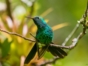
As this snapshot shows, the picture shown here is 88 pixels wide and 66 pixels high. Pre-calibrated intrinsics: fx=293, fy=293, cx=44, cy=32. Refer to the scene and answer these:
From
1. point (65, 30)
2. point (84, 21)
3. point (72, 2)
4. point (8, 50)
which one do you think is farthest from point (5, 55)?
point (65, 30)

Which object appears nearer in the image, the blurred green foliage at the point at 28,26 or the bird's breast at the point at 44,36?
the bird's breast at the point at 44,36

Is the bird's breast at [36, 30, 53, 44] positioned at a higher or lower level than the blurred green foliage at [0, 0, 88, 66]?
higher

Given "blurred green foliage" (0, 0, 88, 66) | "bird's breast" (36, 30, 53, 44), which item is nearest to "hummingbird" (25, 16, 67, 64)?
"bird's breast" (36, 30, 53, 44)

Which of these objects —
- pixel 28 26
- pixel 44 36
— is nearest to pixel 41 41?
pixel 44 36

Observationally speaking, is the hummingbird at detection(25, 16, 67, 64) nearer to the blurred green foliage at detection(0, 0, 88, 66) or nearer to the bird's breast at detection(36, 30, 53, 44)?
the bird's breast at detection(36, 30, 53, 44)

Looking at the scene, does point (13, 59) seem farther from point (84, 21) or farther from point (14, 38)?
point (84, 21)

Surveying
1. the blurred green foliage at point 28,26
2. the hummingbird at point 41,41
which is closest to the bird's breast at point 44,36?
the hummingbird at point 41,41

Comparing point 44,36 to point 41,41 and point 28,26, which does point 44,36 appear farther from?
point 28,26

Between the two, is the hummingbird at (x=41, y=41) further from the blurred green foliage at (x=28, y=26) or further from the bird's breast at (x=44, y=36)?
the blurred green foliage at (x=28, y=26)
